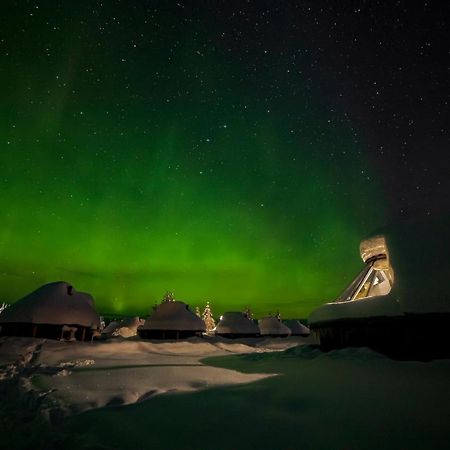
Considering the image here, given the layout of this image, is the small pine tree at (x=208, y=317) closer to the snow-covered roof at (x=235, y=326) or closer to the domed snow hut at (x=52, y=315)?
the snow-covered roof at (x=235, y=326)

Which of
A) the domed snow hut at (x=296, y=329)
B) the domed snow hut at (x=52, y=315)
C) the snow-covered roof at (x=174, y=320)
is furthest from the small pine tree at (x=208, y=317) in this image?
the domed snow hut at (x=52, y=315)

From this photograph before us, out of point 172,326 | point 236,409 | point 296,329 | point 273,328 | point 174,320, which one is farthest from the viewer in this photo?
point 296,329

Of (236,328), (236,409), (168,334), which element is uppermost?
(236,328)

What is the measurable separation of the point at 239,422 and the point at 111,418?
140 centimetres

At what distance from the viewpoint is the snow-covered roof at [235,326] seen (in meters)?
29.6

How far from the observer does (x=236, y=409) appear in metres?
3.47

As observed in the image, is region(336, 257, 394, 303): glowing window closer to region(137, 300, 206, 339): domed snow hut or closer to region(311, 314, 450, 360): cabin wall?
region(311, 314, 450, 360): cabin wall

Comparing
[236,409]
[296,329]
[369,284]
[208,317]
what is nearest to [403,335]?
[369,284]

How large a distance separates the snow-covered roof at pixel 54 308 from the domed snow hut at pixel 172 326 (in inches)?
211

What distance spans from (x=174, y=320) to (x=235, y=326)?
9.34 meters

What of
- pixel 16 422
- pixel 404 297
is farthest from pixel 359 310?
pixel 16 422

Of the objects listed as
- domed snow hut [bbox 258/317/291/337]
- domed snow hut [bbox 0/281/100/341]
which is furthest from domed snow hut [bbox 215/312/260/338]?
domed snow hut [bbox 0/281/100/341]

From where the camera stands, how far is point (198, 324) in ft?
73.9

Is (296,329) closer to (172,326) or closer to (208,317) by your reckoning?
(172,326)
